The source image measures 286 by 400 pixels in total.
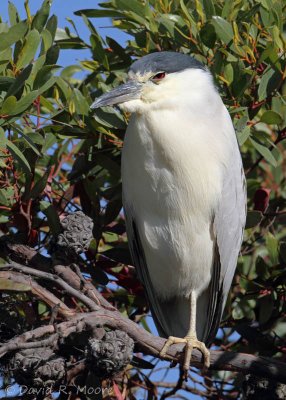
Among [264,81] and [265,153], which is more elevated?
[264,81]

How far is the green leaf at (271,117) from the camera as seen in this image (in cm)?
303

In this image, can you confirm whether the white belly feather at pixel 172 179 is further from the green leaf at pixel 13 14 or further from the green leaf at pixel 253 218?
the green leaf at pixel 13 14

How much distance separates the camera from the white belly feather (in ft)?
10.3

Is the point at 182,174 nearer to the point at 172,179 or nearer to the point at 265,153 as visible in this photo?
the point at 172,179

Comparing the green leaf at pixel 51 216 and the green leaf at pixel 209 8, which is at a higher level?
the green leaf at pixel 209 8

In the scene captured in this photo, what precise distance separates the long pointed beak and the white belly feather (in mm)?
97

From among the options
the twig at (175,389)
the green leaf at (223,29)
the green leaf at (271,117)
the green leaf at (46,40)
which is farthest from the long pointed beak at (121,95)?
the twig at (175,389)

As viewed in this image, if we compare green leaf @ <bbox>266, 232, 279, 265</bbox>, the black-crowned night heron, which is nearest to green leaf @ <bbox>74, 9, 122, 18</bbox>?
the black-crowned night heron

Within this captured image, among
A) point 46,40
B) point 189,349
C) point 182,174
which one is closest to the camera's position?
point 46,40

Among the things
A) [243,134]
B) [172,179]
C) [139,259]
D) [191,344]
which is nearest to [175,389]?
[191,344]

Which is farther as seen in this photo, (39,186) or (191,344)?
(191,344)

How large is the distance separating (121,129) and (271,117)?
0.62m

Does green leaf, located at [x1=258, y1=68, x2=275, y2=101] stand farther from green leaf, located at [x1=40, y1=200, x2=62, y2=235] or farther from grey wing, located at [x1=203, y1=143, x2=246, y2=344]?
green leaf, located at [x1=40, y1=200, x2=62, y2=235]

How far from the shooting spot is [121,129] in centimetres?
330
